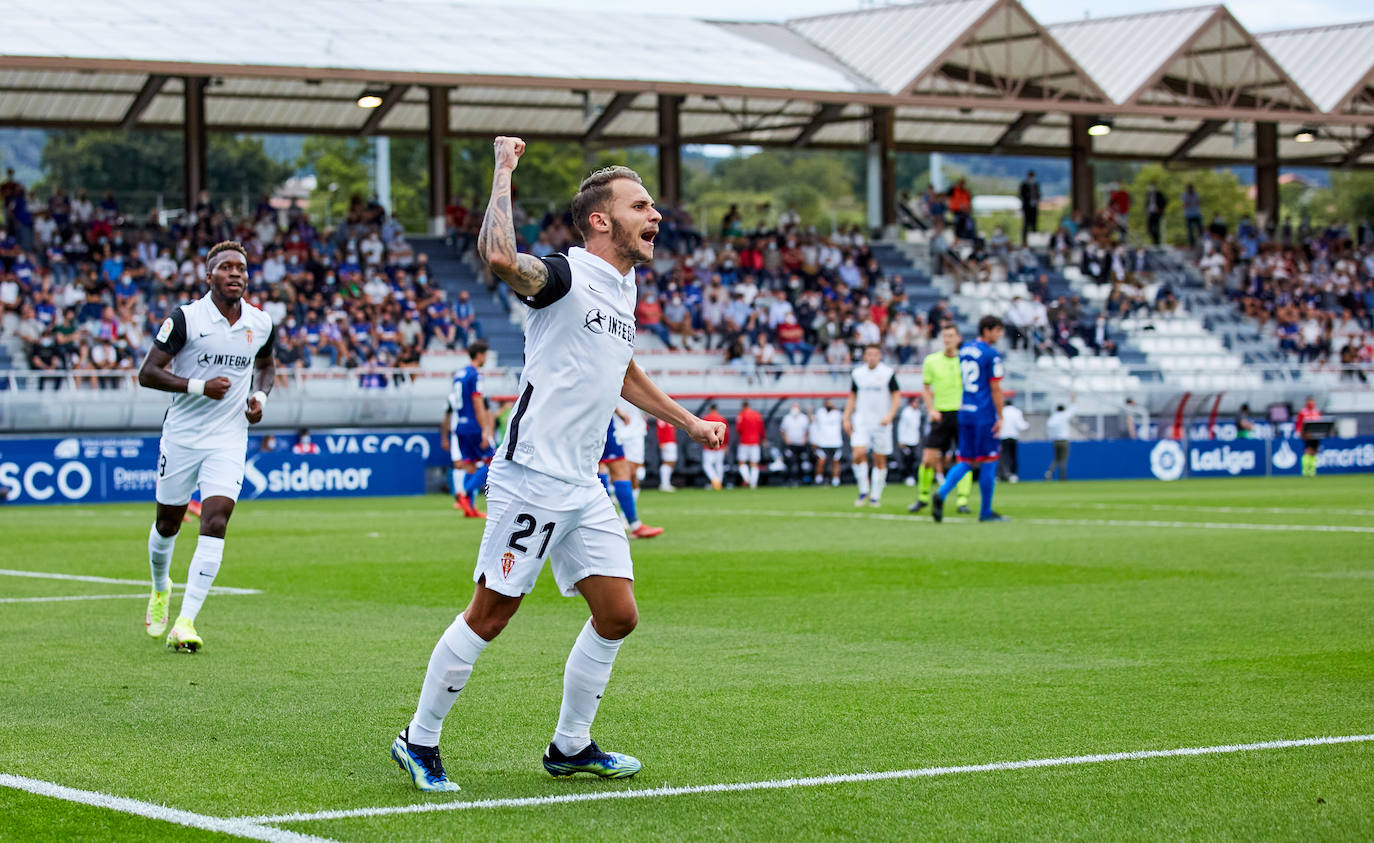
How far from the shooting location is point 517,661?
356 inches

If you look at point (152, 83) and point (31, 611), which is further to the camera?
point (152, 83)

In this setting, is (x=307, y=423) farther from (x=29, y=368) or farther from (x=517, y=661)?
(x=517, y=661)

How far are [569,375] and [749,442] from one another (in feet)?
89.9

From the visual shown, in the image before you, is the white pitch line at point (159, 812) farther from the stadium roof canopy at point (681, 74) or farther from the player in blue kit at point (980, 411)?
the stadium roof canopy at point (681, 74)

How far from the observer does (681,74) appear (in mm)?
41875

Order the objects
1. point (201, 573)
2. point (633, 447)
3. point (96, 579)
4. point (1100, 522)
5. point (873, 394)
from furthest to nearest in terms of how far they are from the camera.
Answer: point (873, 394) < point (633, 447) < point (1100, 522) < point (96, 579) < point (201, 573)

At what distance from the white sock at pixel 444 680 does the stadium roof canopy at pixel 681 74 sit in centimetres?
3220

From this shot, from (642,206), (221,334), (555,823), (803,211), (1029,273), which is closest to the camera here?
(555,823)

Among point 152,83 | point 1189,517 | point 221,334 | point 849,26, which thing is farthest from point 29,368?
point 849,26

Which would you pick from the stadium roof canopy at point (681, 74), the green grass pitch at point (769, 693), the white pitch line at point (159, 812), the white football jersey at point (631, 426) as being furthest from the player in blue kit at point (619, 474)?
the stadium roof canopy at point (681, 74)

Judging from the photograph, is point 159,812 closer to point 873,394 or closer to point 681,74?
point 873,394

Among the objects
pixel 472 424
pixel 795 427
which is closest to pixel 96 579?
Result: pixel 472 424

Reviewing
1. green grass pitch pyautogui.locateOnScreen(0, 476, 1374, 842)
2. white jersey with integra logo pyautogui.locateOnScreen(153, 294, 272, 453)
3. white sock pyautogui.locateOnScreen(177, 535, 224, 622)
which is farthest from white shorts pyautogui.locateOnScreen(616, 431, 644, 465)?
white sock pyautogui.locateOnScreen(177, 535, 224, 622)

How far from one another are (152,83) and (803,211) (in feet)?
266
